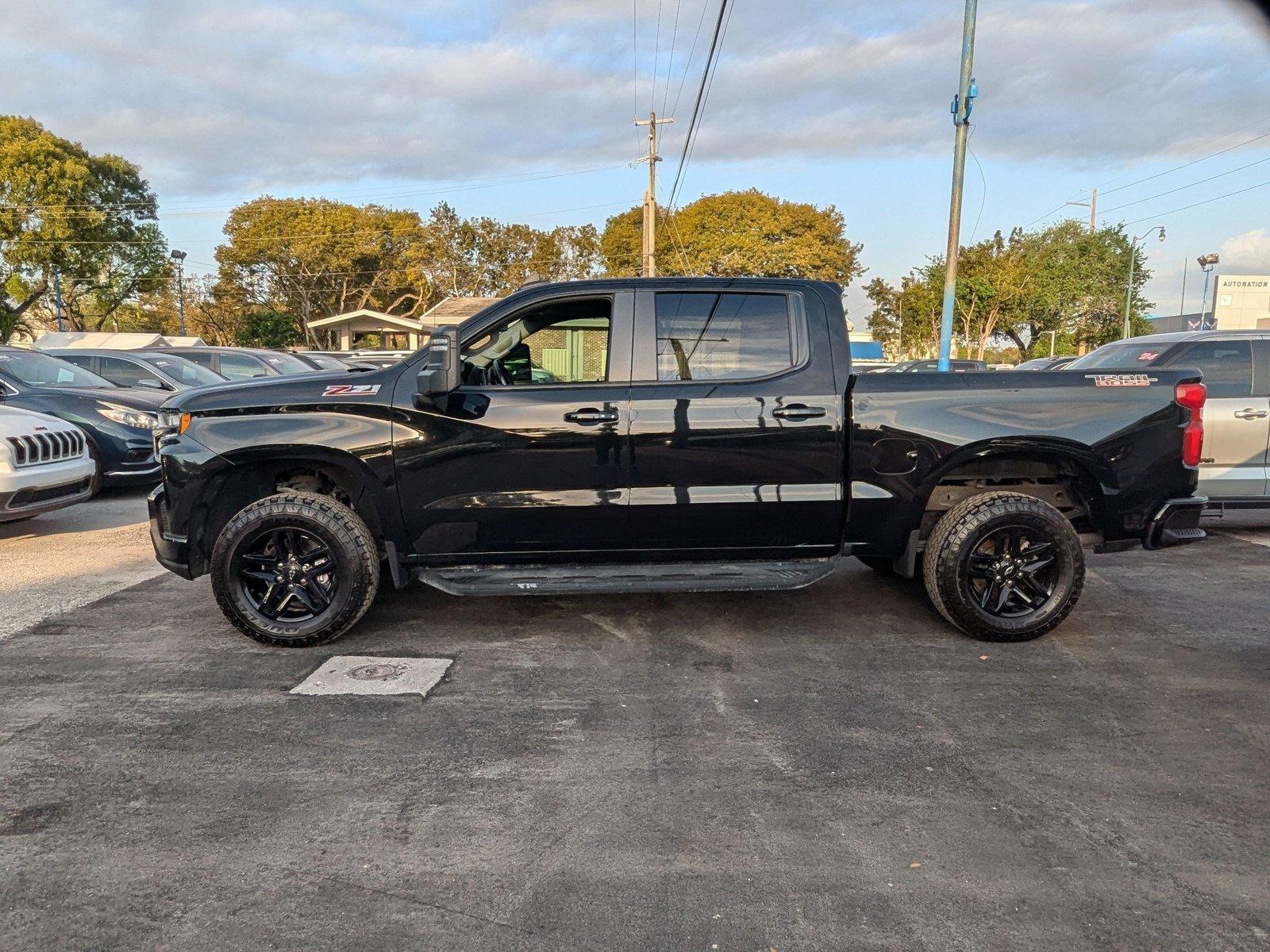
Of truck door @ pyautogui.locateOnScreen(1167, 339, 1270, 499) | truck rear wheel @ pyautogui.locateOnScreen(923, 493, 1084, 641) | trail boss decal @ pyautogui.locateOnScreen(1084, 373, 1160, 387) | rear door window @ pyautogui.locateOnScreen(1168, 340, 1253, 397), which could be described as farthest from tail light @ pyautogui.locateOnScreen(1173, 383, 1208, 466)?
rear door window @ pyautogui.locateOnScreen(1168, 340, 1253, 397)

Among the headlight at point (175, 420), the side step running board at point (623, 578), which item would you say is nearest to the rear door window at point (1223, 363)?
the side step running board at point (623, 578)

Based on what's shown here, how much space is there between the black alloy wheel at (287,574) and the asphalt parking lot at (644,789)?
252 millimetres

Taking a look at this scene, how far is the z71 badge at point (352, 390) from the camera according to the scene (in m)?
4.84

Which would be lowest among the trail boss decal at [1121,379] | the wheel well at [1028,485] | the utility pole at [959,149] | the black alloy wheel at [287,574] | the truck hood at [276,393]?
the black alloy wheel at [287,574]

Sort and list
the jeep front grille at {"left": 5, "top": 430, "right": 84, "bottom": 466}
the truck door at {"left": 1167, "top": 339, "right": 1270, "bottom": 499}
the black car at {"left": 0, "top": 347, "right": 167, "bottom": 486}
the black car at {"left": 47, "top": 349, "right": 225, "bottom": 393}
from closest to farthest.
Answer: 1. the jeep front grille at {"left": 5, "top": 430, "right": 84, "bottom": 466}
2. the truck door at {"left": 1167, "top": 339, "right": 1270, "bottom": 499}
3. the black car at {"left": 0, "top": 347, "right": 167, "bottom": 486}
4. the black car at {"left": 47, "top": 349, "right": 225, "bottom": 393}

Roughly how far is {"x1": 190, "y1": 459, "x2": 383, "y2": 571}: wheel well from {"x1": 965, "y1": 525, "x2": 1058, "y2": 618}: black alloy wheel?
10.9ft

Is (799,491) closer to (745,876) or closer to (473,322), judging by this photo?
(473,322)

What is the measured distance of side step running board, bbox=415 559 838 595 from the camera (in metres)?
4.73

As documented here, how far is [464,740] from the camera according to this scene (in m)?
3.72

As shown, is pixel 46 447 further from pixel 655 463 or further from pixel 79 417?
pixel 655 463

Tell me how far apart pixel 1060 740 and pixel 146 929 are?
3372 mm

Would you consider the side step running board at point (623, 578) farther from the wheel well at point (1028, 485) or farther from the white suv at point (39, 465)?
the white suv at point (39, 465)

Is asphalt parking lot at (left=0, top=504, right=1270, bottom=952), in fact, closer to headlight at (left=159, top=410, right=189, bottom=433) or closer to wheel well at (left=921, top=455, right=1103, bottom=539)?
wheel well at (left=921, top=455, right=1103, bottom=539)

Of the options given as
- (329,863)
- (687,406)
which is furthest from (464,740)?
(687,406)
